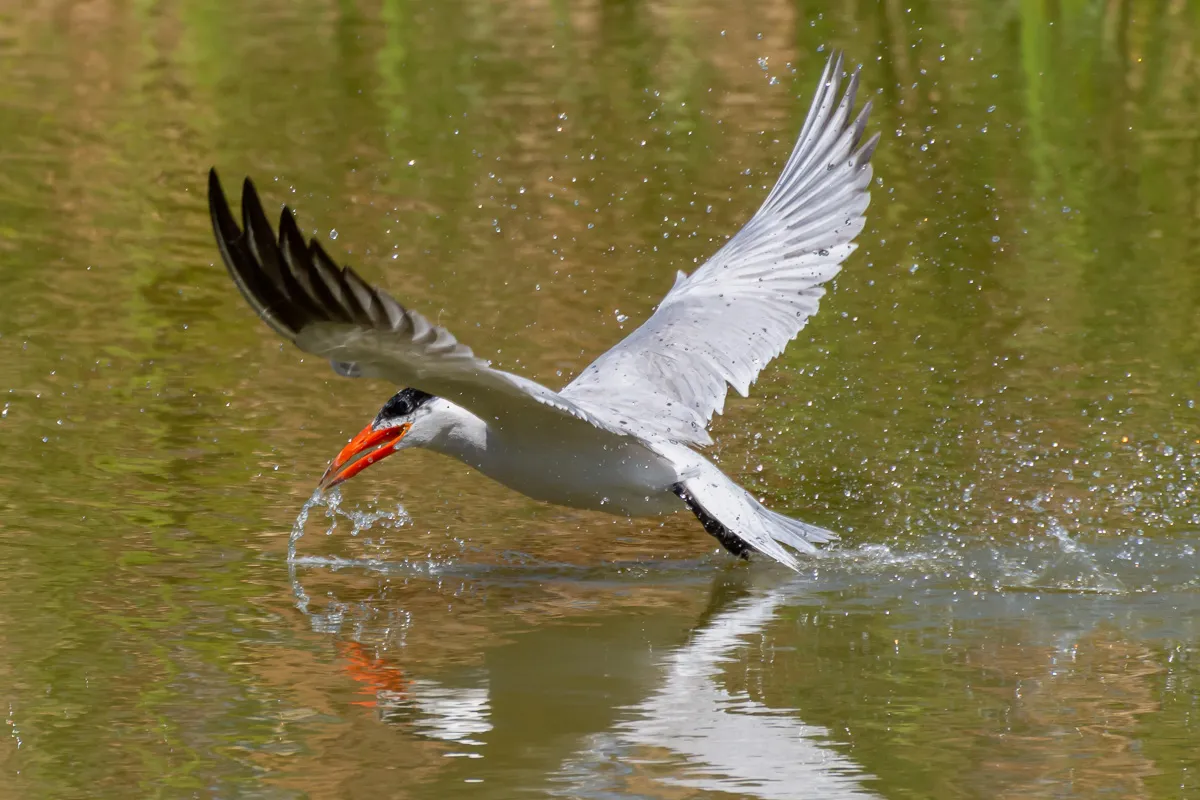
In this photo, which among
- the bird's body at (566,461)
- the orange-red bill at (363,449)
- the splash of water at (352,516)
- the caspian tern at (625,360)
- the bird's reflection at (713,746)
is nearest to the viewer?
the bird's reflection at (713,746)

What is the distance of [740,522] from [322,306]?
1.88 meters

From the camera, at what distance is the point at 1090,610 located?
5.93m

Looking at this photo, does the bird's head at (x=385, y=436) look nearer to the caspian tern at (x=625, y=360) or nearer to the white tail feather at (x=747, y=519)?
the caspian tern at (x=625, y=360)

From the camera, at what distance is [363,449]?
6.48 metres

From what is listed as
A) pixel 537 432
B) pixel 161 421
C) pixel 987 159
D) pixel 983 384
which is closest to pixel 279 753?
pixel 537 432

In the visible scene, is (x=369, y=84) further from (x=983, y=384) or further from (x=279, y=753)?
(x=279, y=753)

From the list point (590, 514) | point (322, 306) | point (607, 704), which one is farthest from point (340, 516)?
point (322, 306)

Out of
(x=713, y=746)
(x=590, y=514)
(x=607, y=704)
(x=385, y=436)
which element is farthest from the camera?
(x=590, y=514)

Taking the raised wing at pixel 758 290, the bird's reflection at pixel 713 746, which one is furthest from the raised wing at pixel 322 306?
the raised wing at pixel 758 290

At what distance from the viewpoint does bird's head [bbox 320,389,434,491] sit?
6379 mm

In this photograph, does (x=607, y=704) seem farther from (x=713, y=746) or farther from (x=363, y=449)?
(x=363, y=449)

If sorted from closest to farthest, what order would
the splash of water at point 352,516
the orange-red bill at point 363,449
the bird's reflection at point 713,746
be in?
the bird's reflection at point 713,746, the orange-red bill at point 363,449, the splash of water at point 352,516

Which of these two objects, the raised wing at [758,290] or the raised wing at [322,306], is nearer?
the raised wing at [322,306]

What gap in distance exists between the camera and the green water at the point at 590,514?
4969mm
